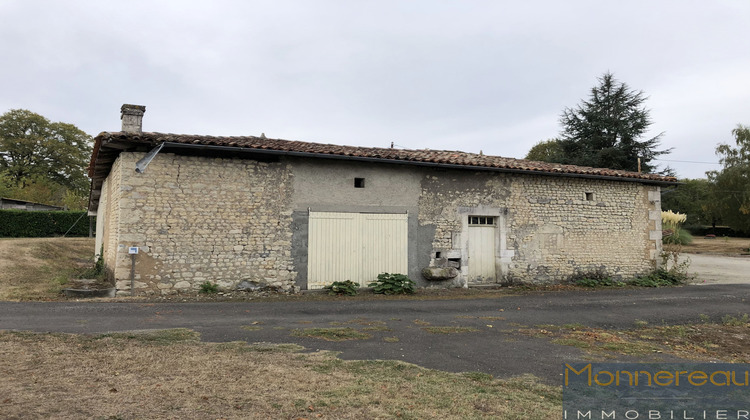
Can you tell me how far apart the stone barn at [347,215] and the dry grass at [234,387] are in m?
4.33

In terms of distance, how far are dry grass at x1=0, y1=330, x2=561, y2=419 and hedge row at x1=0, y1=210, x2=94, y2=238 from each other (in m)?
21.6

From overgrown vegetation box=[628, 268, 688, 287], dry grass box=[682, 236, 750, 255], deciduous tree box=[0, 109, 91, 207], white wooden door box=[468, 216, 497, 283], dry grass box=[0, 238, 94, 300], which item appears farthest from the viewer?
deciduous tree box=[0, 109, 91, 207]

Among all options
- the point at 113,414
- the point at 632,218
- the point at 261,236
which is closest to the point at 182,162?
the point at 261,236

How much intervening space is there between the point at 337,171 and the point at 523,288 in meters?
5.45

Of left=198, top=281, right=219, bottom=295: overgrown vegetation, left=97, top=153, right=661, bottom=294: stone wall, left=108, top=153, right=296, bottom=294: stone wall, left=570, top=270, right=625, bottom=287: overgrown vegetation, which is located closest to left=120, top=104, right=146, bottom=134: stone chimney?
left=97, top=153, right=661, bottom=294: stone wall

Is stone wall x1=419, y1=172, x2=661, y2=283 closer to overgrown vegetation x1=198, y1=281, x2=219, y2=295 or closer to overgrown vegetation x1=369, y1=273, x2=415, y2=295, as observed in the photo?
overgrown vegetation x1=369, y1=273, x2=415, y2=295

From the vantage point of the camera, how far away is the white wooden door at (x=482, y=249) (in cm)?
1136

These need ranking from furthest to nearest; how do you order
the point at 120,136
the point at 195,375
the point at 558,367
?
the point at 120,136 < the point at 558,367 < the point at 195,375

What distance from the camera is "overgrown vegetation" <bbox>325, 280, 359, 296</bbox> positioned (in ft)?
32.0

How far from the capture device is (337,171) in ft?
33.7

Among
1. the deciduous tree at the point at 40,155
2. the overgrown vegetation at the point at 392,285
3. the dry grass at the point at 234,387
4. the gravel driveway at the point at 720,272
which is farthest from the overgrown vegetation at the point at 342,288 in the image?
the deciduous tree at the point at 40,155

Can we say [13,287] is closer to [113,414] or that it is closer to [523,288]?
[113,414]

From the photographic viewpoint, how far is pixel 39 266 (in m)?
12.3

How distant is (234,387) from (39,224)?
25579 mm
